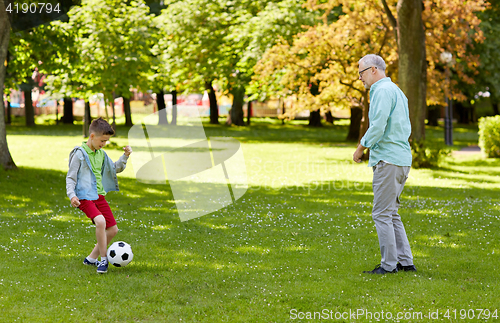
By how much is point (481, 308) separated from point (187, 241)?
403 cm

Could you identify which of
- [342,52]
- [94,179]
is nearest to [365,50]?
[342,52]

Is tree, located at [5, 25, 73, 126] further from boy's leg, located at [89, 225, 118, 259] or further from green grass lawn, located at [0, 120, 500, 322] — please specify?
boy's leg, located at [89, 225, 118, 259]

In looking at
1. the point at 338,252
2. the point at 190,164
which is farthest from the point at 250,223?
the point at 190,164

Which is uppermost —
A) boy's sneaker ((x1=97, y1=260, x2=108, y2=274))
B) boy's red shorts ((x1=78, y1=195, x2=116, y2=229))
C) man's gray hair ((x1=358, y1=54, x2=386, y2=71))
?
man's gray hair ((x1=358, y1=54, x2=386, y2=71))

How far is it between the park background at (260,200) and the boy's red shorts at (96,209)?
1.93ft

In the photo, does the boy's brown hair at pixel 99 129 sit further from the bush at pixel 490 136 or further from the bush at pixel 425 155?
the bush at pixel 490 136

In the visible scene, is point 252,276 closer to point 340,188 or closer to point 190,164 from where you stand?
point 340,188

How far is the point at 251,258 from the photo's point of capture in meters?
6.46

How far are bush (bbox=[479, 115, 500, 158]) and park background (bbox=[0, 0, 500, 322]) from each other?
0.11 m

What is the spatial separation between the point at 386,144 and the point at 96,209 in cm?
313

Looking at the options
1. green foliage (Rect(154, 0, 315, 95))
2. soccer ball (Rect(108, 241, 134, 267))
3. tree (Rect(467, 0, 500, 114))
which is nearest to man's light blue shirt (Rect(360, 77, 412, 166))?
soccer ball (Rect(108, 241, 134, 267))

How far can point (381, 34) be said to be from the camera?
18.0 m

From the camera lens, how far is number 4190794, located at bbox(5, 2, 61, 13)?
13398 millimetres

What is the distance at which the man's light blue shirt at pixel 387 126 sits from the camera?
5266 mm
